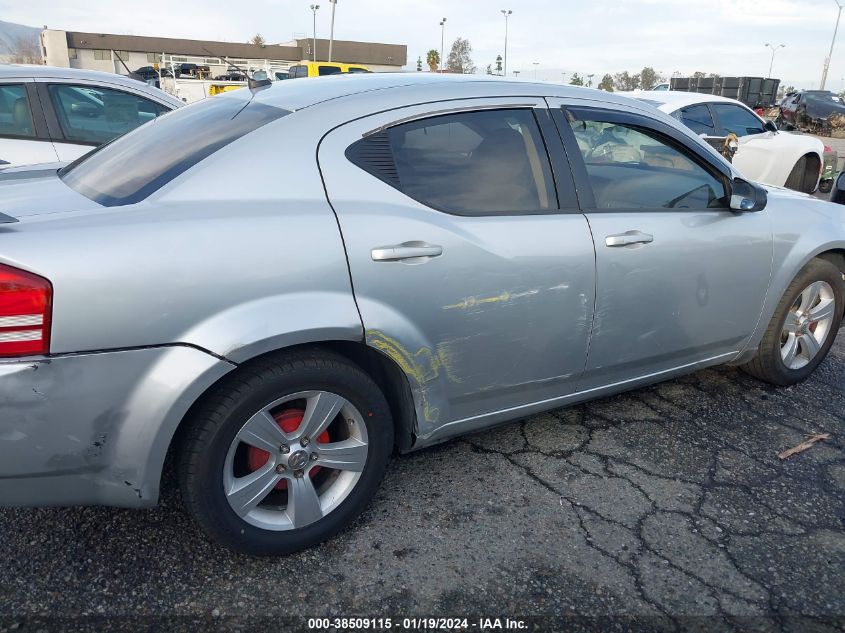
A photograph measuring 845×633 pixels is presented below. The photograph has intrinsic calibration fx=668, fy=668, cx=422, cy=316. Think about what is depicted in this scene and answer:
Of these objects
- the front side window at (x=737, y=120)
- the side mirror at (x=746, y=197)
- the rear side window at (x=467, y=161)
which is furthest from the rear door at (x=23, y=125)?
the front side window at (x=737, y=120)

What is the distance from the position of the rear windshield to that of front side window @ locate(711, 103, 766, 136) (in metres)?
7.15

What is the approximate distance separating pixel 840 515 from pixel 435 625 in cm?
175

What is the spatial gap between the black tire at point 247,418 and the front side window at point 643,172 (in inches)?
53.6

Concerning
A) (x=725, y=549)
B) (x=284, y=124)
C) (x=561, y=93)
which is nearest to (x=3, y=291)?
→ (x=284, y=124)

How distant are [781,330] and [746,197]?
91 cm

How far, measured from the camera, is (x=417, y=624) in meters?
2.07

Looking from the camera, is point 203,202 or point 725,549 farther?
point 725,549

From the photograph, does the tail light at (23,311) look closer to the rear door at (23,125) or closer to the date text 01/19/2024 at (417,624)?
the date text 01/19/2024 at (417,624)

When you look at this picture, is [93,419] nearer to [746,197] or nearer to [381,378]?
[381,378]

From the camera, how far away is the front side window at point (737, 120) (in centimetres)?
819

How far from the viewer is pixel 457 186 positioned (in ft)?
8.14

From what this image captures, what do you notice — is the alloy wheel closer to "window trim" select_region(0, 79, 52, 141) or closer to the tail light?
the tail light

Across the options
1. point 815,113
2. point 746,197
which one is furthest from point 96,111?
point 815,113

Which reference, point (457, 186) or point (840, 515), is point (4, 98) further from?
point (840, 515)
